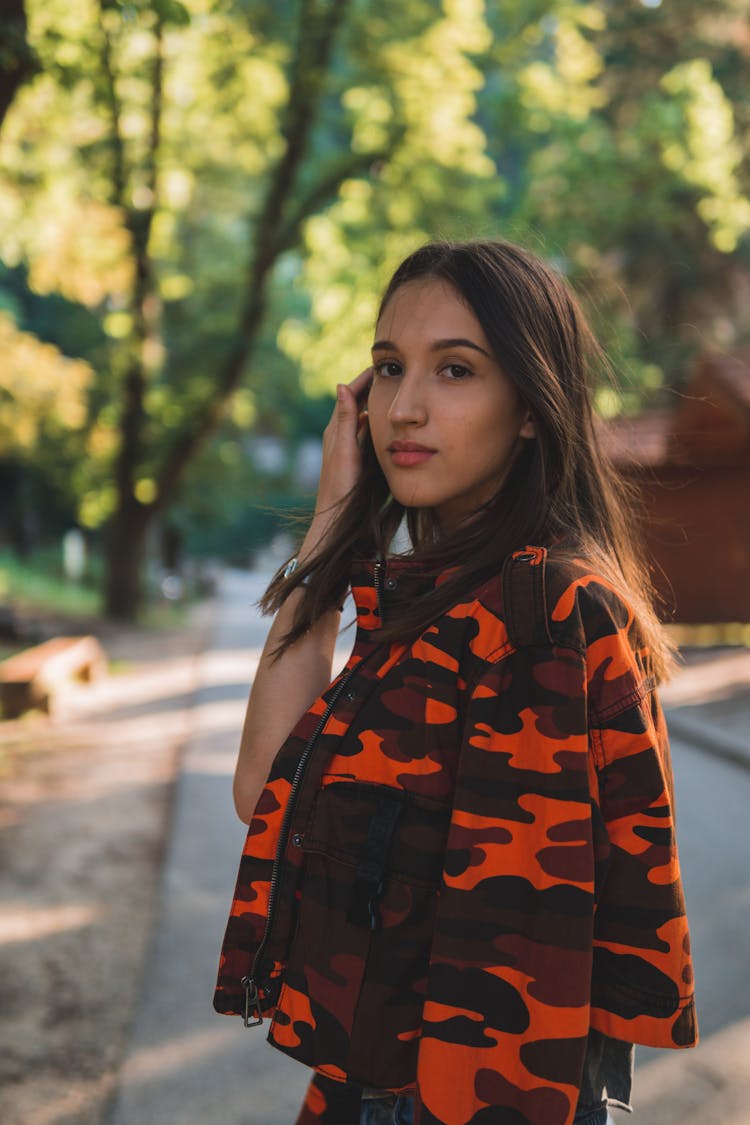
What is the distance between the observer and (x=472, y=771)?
4.32 feet

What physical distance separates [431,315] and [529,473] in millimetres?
286

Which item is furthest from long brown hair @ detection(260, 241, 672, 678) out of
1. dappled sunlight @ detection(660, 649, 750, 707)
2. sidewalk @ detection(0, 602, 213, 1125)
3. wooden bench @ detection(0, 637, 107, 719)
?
dappled sunlight @ detection(660, 649, 750, 707)

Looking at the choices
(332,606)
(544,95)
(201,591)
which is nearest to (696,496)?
(544,95)

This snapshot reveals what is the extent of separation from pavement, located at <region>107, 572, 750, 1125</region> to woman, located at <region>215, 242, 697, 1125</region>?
1.54ft

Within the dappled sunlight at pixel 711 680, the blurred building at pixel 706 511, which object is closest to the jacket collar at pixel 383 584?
the dappled sunlight at pixel 711 680

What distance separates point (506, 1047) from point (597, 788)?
1.11ft

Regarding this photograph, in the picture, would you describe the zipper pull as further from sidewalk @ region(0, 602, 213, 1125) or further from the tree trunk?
the tree trunk

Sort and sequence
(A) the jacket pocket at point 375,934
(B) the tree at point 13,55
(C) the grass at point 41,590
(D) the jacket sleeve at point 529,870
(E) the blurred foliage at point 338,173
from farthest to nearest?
(C) the grass at point 41,590 < (E) the blurred foliage at point 338,173 < (B) the tree at point 13,55 < (A) the jacket pocket at point 375,934 < (D) the jacket sleeve at point 529,870

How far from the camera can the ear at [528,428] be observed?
1596 millimetres

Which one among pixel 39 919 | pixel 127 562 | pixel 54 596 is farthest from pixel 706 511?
pixel 54 596

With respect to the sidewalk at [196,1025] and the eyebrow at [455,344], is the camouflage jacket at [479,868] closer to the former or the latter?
the eyebrow at [455,344]

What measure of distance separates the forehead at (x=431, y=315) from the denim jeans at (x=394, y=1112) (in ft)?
3.67

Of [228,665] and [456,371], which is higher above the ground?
[456,371]

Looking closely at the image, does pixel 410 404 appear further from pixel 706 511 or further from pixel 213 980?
pixel 706 511
